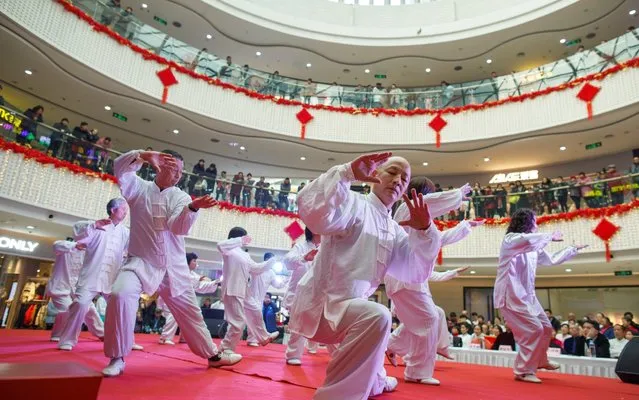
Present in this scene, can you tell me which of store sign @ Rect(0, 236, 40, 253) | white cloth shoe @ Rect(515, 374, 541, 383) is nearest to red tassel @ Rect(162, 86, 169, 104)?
store sign @ Rect(0, 236, 40, 253)

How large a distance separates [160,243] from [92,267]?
2.83 metres

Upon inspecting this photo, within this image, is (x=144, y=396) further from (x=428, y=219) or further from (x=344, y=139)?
(x=344, y=139)

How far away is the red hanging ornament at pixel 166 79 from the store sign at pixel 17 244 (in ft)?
19.2

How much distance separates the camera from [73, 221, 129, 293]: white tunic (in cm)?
555

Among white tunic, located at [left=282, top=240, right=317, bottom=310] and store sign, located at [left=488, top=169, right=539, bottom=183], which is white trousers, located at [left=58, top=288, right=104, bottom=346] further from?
store sign, located at [left=488, top=169, right=539, bottom=183]

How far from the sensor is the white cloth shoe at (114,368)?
2998 millimetres

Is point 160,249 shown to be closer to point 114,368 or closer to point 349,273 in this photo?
point 114,368

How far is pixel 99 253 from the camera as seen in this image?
588 cm

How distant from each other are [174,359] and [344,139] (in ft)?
36.3

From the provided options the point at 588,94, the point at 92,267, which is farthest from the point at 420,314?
the point at 588,94

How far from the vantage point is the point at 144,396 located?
93.4 inches

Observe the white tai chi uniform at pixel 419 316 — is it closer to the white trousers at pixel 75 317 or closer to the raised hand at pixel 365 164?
the raised hand at pixel 365 164

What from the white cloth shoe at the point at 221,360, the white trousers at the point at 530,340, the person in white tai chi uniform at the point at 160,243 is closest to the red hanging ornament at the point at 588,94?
the white trousers at the point at 530,340

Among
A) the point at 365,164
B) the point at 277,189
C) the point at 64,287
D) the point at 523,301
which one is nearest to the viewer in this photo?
the point at 365,164
